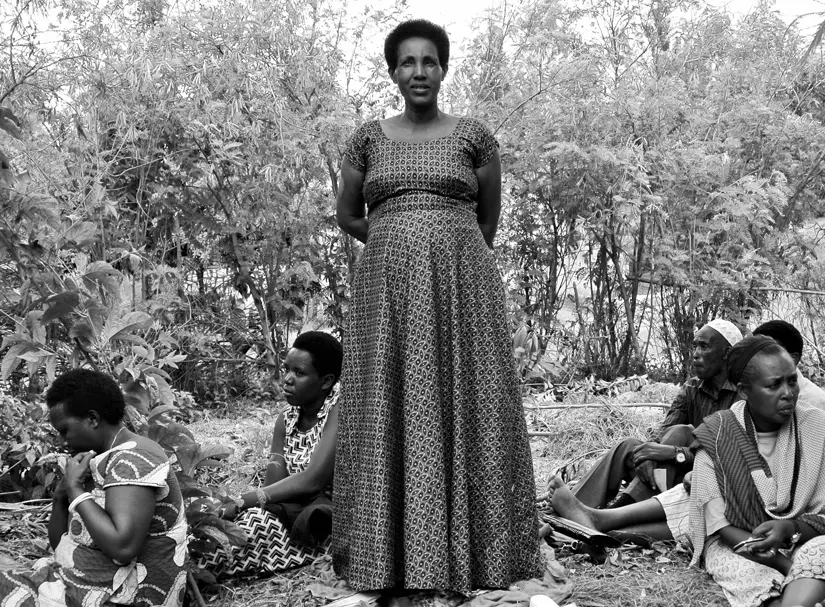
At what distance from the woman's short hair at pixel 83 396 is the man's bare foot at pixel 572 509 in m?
2.03

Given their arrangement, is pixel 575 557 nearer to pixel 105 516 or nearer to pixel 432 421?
pixel 432 421

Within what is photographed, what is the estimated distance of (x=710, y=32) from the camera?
838cm

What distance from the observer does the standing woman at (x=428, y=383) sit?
Result: 11.0ft

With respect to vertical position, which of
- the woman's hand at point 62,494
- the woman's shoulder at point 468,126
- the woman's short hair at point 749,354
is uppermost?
Result: the woman's shoulder at point 468,126

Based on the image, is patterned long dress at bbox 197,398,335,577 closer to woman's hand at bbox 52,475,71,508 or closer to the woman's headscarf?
woman's hand at bbox 52,475,71,508

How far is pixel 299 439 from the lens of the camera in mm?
4141

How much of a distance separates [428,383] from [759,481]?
127cm

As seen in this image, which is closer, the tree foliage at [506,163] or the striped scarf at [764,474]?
the striped scarf at [764,474]

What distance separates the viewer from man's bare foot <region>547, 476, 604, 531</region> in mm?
4242

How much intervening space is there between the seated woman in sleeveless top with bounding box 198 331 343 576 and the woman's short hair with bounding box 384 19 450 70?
1.22 metres

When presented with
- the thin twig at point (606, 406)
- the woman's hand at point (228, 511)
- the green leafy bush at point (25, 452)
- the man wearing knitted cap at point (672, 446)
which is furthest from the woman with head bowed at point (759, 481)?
the green leafy bush at point (25, 452)

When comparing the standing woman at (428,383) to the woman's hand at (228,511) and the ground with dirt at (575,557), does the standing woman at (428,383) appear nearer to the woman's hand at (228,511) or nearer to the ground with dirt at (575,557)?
the ground with dirt at (575,557)

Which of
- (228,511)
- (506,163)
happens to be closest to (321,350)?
(228,511)

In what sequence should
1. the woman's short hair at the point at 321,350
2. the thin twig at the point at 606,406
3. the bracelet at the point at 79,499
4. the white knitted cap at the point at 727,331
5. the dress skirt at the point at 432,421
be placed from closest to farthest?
the bracelet at the point at 79,499 < the dress skirt at the point at 432,421 < the woman's short hair at the point at 321,350 < the white knitted cap at the point at 727,331 < the thin twig at the point at 606,406
